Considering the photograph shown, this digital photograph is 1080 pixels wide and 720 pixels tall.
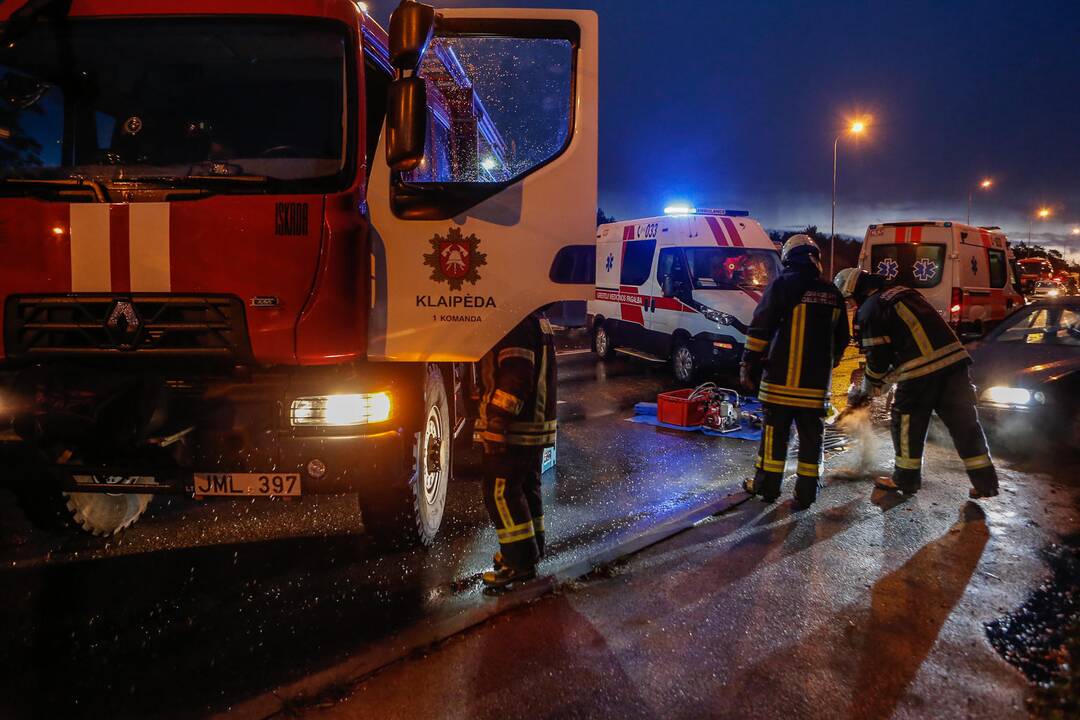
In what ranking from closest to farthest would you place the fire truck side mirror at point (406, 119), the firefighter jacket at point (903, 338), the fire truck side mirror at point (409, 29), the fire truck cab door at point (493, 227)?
1. the fire truck side mirror at point (409, 29)
2. the fire truck side mirror at point (406, 119)
3. the fire truck cab door at point (493, 227)
4. the firefighter jacket at point (903, 338)

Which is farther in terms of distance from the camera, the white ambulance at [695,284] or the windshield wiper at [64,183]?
the white ambulance at [695,284]

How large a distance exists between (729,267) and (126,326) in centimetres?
794

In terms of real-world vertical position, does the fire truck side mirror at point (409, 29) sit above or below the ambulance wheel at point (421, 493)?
above

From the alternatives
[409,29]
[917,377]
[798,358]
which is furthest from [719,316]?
[409,29]

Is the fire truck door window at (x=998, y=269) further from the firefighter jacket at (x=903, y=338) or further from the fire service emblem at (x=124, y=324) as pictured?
the fire service emblem at (x=124, y=324)

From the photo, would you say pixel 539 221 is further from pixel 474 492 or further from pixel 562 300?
pixel 474 492

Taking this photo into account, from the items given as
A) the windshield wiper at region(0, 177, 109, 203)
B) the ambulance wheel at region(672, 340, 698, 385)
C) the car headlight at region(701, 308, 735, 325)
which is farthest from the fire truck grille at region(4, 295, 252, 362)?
the ambulance wheel at region(672, 340, 698, 385)

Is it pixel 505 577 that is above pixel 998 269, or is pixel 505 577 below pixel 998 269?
below

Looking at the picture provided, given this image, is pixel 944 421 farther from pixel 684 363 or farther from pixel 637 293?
pixel 637 293

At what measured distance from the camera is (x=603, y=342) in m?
12.8

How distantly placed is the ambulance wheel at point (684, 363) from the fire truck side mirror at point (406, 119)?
22.8 feet

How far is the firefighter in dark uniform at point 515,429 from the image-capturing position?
3.44 metres

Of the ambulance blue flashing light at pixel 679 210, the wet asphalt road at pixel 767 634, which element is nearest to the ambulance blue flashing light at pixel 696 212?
the ambulance blue flashing light at pixel 679 210

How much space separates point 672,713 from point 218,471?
2.22m
